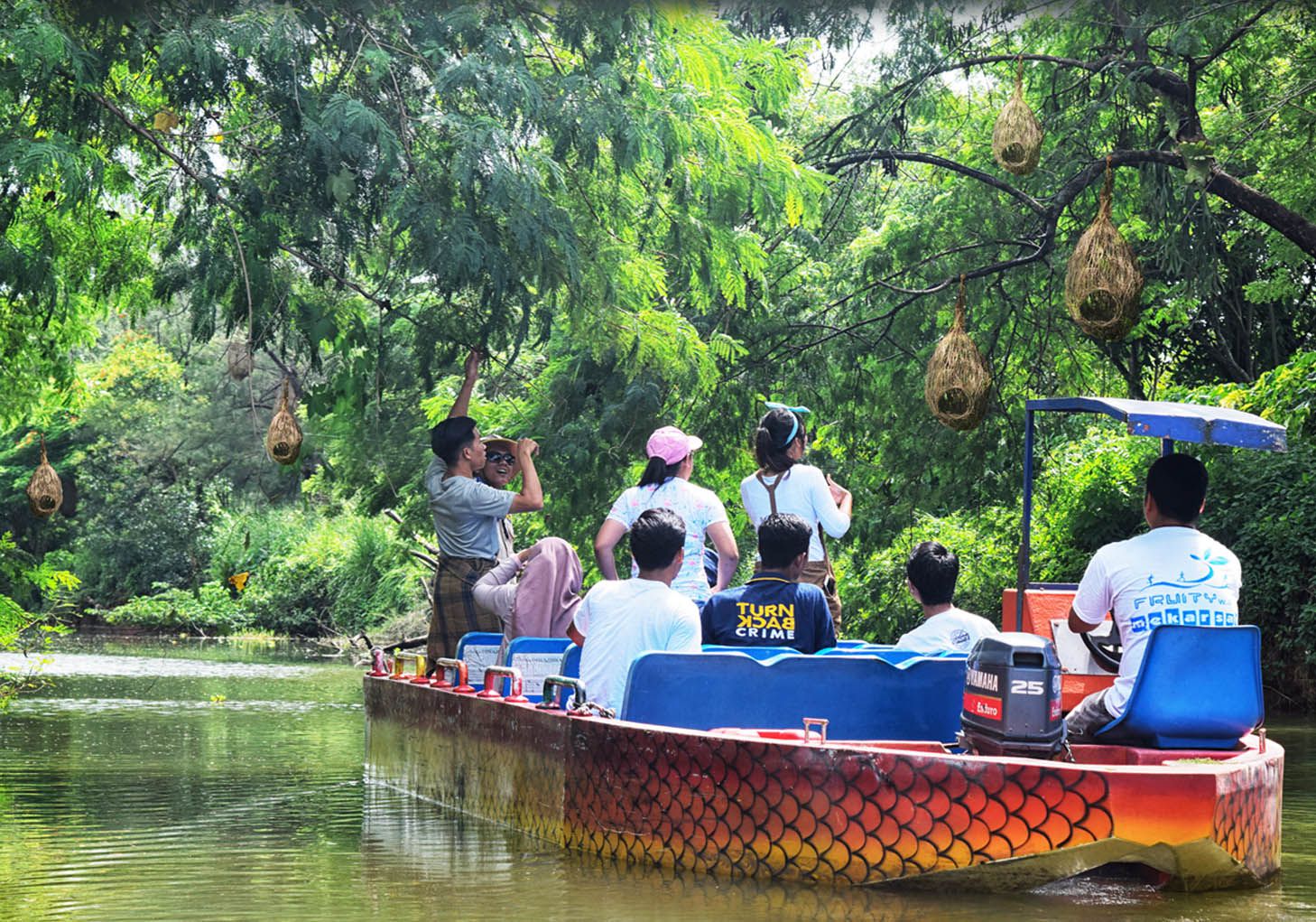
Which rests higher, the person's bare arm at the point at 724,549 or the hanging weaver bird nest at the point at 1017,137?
the hanging weaver bird nest at the point at 1017,137

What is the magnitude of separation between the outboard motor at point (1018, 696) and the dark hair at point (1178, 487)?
0.95 meters

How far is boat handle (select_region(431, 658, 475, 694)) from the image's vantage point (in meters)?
10.4

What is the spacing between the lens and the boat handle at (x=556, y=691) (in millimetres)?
8656

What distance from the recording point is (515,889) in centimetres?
774

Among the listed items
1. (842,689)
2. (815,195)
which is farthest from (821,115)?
(842,689)

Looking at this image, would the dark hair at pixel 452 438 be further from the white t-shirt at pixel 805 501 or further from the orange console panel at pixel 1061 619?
the orange console panel at pixel 1061 619

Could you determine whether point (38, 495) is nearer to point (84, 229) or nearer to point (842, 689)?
point (84, 229)

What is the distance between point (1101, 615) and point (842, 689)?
4.29 feet

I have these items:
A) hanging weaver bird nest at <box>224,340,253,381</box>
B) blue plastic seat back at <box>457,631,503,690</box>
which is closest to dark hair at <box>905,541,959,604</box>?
blue plastic seat back at <box>457,631,503,690</box>

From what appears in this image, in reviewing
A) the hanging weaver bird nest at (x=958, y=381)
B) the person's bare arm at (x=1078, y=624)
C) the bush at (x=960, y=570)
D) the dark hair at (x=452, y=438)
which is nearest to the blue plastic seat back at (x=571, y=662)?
the dark hair at (x=452, y=438)

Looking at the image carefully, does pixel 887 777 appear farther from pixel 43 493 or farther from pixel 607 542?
pixel 43 493

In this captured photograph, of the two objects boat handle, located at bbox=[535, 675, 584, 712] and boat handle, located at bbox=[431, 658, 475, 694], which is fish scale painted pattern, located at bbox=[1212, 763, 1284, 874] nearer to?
boat handle, located at bbox=[535, 675, 584, 712]

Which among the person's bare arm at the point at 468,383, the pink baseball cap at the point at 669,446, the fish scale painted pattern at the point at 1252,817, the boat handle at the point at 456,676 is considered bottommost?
the fish scale painted pattern at the point at 1252,817

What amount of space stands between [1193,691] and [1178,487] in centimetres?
89
